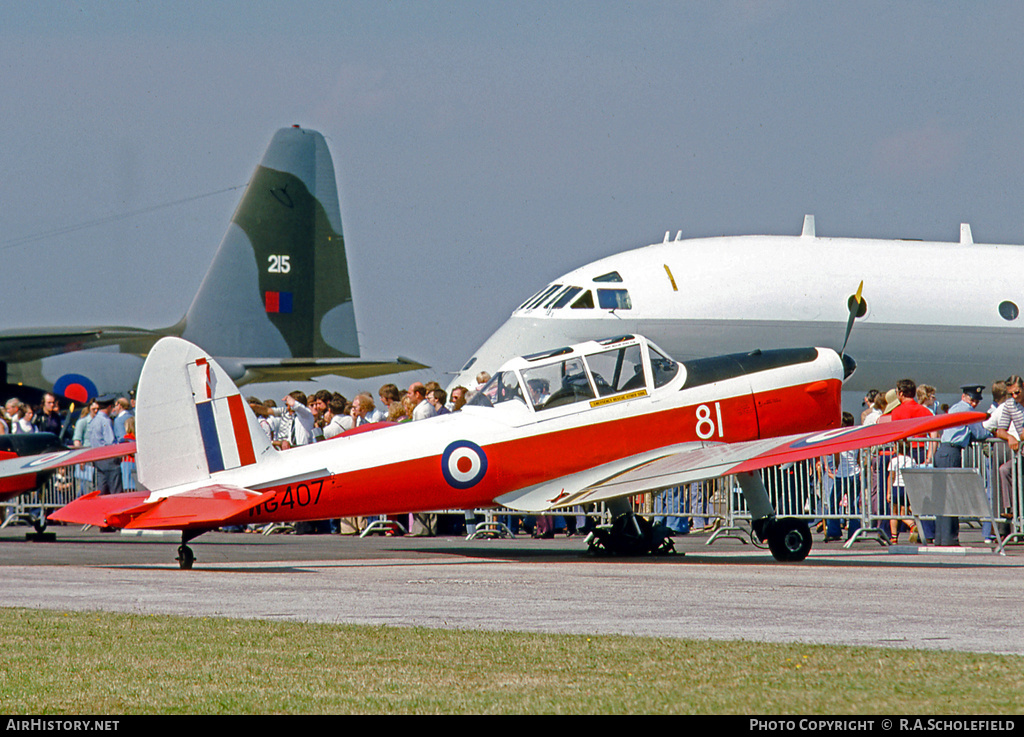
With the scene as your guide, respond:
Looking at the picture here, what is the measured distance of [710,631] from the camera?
24.2 ft

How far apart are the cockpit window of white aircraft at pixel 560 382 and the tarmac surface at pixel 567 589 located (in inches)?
63.3

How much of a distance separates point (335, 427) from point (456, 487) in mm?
7021

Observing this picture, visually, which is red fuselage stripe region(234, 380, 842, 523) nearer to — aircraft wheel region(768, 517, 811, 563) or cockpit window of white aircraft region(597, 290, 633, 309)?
aircraft wheel region(768, 517, 811, 563)

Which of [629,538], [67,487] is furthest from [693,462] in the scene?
[67,487]

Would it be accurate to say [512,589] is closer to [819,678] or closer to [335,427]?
[819,678]

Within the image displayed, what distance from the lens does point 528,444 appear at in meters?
12.7

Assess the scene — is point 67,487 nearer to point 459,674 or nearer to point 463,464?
point 463,464

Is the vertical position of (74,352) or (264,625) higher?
(74,352)

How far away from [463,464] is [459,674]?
6.60 m

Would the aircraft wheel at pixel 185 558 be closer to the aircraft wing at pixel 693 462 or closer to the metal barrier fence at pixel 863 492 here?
the aircraft wing at pixel 693 462

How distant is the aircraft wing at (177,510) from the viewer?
429 inches

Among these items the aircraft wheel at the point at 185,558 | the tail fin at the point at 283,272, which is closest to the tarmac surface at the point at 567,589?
the aircraft wheel at the point at 185,558
